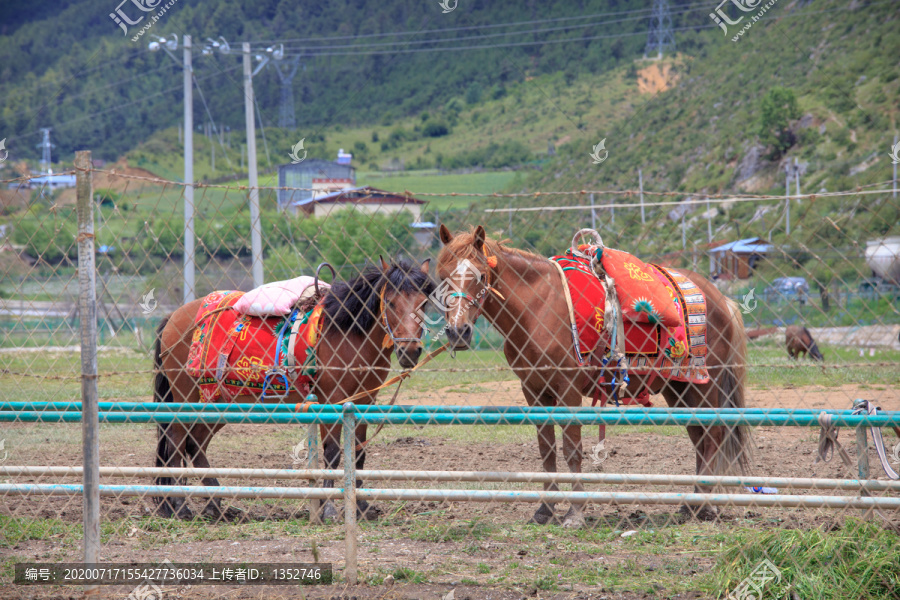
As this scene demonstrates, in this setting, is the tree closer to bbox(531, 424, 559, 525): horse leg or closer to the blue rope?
bbox(531, 424, 559, 525): horse leg

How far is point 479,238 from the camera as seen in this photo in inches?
158

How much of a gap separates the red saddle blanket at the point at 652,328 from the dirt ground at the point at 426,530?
794 mm

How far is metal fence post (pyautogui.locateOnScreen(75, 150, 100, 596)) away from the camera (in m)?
2.78

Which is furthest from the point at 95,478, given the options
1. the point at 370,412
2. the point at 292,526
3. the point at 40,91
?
the point at 40,91

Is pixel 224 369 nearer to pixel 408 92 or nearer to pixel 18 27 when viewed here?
pixel 408 92

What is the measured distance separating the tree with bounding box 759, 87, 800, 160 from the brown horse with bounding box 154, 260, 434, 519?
38050 millimetres

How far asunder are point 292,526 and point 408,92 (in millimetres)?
101269

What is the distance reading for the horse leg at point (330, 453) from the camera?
192 inches

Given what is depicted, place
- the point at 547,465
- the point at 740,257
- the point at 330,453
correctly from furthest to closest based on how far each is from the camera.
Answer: the point at 330,453 < the point at 547,465 < the point at 740,257

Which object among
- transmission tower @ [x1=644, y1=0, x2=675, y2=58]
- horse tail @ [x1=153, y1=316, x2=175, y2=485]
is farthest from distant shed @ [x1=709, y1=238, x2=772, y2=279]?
transmission tower @ [x1=644, y1=0, x2=675, y2=58]

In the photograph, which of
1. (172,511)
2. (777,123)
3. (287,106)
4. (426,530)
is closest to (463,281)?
(426,530)

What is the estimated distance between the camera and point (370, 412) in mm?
3426

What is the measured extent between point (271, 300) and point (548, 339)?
2103 millimetres

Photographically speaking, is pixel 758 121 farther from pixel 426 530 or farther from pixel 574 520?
pixel 426 530
